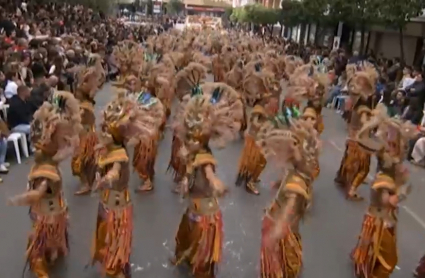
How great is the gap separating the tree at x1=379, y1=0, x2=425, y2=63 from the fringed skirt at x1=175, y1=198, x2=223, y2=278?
9.70 metres

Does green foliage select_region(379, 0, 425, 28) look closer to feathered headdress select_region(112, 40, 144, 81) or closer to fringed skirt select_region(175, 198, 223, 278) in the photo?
feathered headdress select_region(112, 40, 144, 81)

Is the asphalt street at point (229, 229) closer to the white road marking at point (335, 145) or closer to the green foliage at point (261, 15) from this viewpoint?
the white road marking at point (335, 145)

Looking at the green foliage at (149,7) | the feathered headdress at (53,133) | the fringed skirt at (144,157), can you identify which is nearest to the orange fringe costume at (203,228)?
the feathered headdress at (53,133)

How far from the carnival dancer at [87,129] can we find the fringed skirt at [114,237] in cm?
194

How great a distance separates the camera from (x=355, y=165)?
21.3ft

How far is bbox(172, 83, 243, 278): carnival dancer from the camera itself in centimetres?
407

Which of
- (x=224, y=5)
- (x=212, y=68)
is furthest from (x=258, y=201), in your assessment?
(x=224, y=5)

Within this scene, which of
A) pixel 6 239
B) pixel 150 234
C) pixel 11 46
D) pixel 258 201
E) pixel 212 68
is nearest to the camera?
pixel 6 239

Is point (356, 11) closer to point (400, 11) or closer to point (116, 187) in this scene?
point (400, 11)

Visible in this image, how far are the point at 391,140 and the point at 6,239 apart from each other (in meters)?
3.59

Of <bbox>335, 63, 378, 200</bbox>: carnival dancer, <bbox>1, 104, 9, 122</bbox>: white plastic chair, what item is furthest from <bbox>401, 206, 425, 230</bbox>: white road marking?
<bbox>1, 104, 9, 122</bbox>: white plastic chair

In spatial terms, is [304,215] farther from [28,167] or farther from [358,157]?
[28,167]

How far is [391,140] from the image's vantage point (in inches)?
175

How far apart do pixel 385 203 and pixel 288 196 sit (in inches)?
36.7
